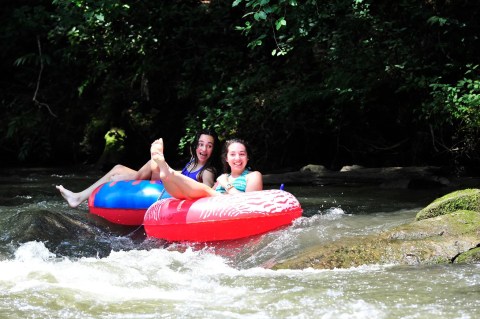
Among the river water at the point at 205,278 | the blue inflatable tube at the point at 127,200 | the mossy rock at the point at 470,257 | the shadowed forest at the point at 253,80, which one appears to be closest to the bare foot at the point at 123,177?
the blue inflatable tube at the point at 127,200

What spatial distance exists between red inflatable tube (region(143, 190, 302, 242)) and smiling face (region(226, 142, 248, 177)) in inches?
22.8

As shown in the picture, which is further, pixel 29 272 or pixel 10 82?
pixel 10 82

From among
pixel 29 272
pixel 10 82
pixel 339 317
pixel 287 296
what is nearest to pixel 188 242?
pixel 29 272

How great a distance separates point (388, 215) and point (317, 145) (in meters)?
4.40

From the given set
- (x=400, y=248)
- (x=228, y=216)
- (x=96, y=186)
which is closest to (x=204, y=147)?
(x=228, y=216)

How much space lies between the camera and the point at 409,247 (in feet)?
Result: 15.2

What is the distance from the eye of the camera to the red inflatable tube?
5.60m

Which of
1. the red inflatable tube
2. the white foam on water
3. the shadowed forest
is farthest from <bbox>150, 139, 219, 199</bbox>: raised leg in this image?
the shadowed forest

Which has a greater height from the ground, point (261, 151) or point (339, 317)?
point (261, 151)

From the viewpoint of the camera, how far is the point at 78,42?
11969 millimetres

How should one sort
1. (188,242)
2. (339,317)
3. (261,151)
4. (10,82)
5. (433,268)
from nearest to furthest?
(339,317)
(433,268)
(188,242)
(261,151)
(10,82)

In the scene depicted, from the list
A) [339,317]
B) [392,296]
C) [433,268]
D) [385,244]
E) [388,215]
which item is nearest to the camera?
[339,317]

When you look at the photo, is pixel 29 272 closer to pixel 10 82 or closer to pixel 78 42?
pixel 78 42

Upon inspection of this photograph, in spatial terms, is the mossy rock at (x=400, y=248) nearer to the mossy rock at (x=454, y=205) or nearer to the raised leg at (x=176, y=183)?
the mossy rock at (x=454, y=205)
